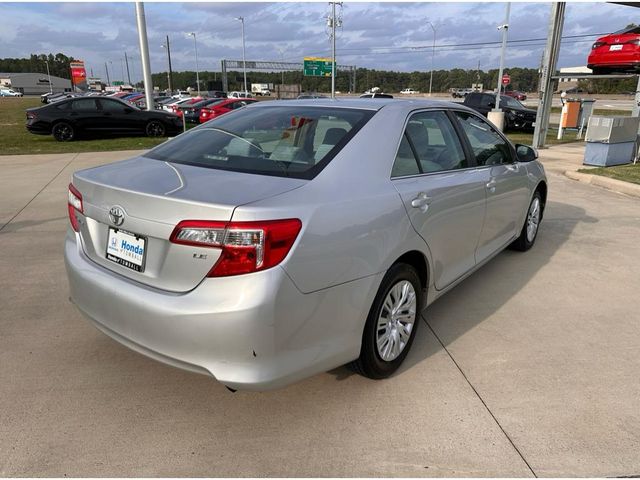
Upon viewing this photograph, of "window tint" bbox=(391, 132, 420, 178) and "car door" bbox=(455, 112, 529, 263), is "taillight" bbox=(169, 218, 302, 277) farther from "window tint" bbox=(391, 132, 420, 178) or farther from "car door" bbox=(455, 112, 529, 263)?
"car door" bbox=(455, 112, 529, 263)

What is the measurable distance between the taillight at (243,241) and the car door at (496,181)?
2172 millimetres

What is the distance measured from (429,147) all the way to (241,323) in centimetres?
187

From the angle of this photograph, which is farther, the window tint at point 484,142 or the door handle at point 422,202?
the window tint at point 484,142

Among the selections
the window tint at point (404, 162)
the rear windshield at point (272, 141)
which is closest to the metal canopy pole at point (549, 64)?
the window tint at point (404, 162)

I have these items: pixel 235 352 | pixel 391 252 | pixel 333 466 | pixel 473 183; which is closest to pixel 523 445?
pixel 333 466

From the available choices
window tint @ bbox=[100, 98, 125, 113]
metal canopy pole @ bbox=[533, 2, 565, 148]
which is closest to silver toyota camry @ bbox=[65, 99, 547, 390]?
metal canopy pole @ bbox=[533, 2, 565, 148]

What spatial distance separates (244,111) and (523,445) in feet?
9.06

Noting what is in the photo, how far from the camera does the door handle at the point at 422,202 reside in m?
2.80

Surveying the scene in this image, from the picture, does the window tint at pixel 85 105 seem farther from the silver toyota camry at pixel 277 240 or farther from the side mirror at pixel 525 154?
the side mirror at pixel 525 154

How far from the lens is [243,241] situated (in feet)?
6.59

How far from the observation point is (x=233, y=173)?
98.3 inches

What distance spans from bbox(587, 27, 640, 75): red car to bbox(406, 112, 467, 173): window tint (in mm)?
10765

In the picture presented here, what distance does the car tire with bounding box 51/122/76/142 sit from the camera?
15.7 meters

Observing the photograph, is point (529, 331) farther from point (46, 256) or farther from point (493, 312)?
point (46, 256)
